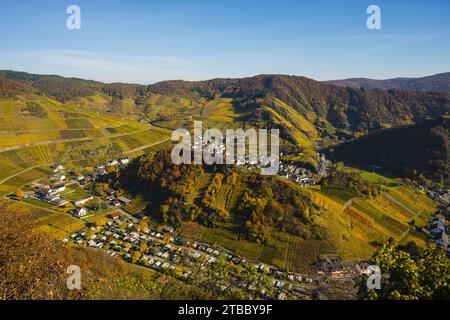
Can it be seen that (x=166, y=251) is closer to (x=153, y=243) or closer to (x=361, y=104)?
(x=153, y=243)

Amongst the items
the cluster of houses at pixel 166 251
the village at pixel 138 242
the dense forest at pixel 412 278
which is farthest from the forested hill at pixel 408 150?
the dense forest at pixel 412 278

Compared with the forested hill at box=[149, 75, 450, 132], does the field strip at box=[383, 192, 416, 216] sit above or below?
below

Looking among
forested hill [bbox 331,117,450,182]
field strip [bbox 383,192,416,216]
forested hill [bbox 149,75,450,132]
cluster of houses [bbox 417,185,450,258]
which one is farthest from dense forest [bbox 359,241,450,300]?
forested hill [bbox 149,75,450,132]

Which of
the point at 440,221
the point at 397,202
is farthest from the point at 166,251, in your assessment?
the point at 440,221

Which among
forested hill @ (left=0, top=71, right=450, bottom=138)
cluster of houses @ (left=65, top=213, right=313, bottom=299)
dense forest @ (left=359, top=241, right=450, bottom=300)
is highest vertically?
forested hill @ (left=0, top=71, right=450, bottom=138)

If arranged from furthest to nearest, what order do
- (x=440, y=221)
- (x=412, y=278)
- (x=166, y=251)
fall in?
(x=440, y=221)
(x=166, y=251)
(x=412, y=278)

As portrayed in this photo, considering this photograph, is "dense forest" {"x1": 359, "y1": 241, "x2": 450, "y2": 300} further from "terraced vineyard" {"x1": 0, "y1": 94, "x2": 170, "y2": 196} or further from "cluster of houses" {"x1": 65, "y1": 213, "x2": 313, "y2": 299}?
"terraced vineyard" {"x1": 0, "y1": 94, "x2": 170, "y2": 196}
